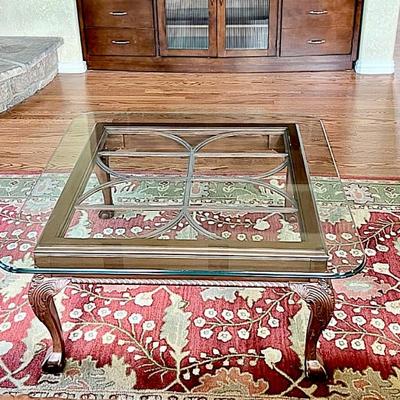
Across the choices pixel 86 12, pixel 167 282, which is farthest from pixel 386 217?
pixel 86 12

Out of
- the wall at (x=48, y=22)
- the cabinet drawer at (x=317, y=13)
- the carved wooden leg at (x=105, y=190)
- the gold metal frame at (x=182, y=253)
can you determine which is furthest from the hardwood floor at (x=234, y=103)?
the gold metal frame at (x=182, y=253)

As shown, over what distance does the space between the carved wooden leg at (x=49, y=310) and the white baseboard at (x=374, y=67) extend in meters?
3.25

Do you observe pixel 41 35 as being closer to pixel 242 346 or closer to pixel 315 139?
pixel 315 139

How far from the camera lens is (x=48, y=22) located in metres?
4.31

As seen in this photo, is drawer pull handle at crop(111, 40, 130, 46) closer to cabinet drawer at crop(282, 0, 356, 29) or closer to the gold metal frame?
cabinet drawer at crop(282, 0, 356, 29)

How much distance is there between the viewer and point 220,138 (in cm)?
227

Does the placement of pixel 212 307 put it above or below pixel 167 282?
below

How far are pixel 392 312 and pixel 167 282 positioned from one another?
0.81 metres

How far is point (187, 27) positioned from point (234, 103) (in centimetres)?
80

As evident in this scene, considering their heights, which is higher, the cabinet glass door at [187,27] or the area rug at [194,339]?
the cabinet glass door at [187,27]

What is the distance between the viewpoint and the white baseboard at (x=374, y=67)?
167 inches

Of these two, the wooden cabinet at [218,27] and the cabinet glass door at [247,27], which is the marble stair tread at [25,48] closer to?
the wooden cabinet at [218,27]

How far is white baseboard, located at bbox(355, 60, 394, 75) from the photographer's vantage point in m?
4.24

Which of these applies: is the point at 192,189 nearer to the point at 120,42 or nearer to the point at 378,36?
the point at 120,42
